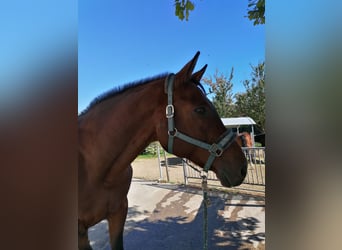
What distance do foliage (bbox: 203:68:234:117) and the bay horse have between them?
440mm

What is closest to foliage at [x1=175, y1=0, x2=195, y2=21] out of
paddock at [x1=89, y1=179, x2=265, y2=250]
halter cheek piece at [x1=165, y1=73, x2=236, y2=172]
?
halter cheek piece at [x1=165, y1=73, x2=236, y2=172]

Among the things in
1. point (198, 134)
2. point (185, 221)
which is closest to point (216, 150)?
point (198, 134)

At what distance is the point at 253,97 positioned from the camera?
1547mm

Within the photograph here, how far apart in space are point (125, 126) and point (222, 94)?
3.01 feet

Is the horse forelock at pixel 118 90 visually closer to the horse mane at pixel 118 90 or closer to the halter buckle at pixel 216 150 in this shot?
the horse mane at pixel 118 90

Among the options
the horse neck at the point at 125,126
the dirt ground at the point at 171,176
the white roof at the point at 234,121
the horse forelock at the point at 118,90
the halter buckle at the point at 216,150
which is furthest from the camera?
the dirt ground at the point at 171,176

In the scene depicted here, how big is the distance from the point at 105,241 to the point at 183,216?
1303mm

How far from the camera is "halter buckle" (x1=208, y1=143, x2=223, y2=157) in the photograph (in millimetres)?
1177

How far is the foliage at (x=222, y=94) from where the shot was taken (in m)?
1.78

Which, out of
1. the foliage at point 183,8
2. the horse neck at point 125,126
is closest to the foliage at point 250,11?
the foliage at point 183,8

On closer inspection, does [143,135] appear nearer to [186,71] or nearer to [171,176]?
[186,71]
